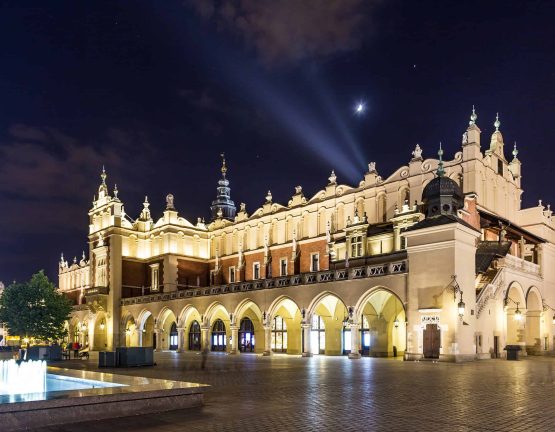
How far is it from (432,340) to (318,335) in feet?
52.3

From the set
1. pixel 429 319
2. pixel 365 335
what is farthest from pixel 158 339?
pixel 429 319

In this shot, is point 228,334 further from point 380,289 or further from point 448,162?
point 448,162

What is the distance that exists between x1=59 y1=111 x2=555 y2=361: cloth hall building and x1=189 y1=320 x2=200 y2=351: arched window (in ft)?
0.67

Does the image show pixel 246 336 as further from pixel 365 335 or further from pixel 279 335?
pixel 365 335

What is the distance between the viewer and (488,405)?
41.6 ft

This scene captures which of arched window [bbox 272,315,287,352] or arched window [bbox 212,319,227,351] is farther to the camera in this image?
arched window [bbox 212,319,227,351]

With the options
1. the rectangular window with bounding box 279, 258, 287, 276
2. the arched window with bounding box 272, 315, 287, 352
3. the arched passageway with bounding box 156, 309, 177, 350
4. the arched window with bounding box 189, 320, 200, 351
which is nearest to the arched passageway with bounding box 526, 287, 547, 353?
the arched window with bounding box 272, 315, 287, 352

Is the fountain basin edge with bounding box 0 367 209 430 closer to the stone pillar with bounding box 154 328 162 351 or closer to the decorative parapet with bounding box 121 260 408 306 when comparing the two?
the decorative parapet with bounding box 121 260 408 306

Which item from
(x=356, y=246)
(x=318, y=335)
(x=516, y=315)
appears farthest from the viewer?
(x=356, y=246)

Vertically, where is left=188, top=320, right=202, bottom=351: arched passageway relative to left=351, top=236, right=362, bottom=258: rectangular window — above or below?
below

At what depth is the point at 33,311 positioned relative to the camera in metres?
58.5

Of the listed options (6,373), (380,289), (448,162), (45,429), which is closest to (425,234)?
(380,289)

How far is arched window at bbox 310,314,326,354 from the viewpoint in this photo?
4544 cm

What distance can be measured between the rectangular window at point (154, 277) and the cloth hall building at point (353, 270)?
0.77 ft
